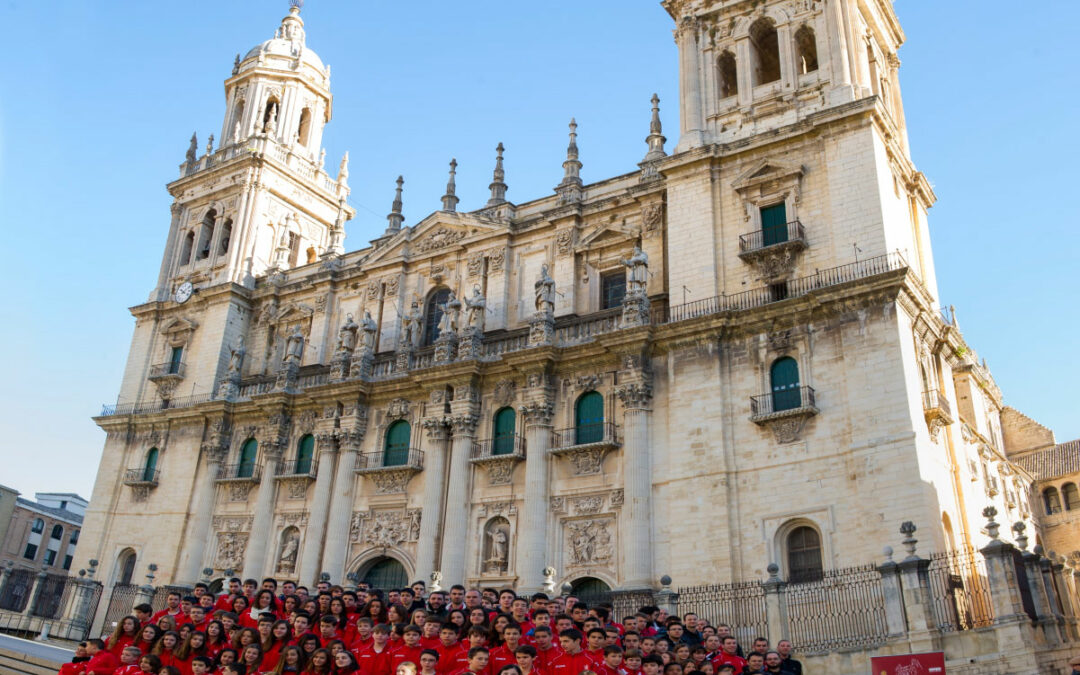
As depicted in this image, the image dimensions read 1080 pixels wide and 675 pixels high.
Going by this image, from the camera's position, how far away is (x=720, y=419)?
22609 millimetres

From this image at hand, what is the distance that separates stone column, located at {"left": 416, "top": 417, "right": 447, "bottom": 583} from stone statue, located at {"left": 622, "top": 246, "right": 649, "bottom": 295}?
23.9 feet

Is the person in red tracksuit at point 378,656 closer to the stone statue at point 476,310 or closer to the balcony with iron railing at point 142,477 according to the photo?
the stone statue at point 476,310

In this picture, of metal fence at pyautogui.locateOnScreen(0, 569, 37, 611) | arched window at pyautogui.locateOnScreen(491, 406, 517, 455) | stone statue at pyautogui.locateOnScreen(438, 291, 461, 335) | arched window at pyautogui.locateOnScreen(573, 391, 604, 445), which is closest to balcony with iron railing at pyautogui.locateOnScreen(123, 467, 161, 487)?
metal fence at pyautogui.locateOnScreen(0, 569, 37, 611)

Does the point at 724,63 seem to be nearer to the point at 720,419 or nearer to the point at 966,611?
the point at 720,419

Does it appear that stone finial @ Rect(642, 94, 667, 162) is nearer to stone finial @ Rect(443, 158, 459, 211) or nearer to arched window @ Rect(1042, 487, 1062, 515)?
stone finial @ Rect(443, 158, 459, 211)

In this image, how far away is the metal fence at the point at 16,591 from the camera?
30.7m

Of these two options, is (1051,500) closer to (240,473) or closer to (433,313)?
(433,313)

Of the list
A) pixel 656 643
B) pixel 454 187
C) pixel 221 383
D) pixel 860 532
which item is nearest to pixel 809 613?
pixel 860 532

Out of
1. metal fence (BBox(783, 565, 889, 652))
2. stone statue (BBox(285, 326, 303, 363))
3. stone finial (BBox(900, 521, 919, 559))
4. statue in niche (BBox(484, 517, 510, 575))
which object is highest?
stone statue (BBox(285, 326, 303, 363))

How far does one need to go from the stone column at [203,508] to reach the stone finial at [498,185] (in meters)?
13.4

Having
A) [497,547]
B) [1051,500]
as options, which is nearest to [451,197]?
[497,547]

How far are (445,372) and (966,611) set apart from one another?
52.7 ft

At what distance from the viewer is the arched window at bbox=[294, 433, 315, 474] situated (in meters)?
30.7

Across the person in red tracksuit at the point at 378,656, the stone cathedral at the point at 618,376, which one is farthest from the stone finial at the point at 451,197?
the person in red tracksuit at the point at 378,656
